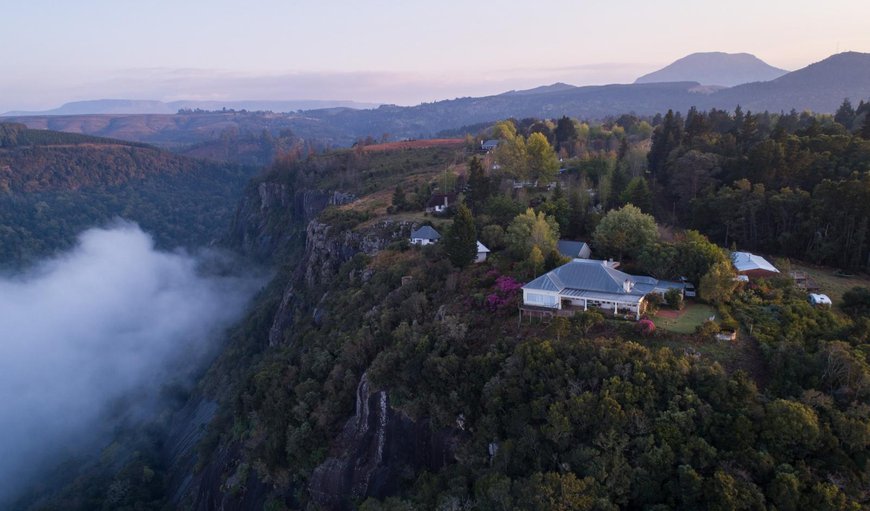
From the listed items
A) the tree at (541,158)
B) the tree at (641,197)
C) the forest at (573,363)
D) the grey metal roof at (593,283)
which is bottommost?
the forest at (573,363)

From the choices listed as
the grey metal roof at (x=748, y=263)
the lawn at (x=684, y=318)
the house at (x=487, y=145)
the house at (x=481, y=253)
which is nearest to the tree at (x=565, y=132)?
the house at (x=487, y=145)

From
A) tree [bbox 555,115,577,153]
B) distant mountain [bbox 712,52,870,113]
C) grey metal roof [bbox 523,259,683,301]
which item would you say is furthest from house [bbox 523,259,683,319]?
distant mountain [bbox 712,52,870,113]

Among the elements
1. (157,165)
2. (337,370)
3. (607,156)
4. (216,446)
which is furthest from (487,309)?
(157,165)

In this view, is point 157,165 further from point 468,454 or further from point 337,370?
point 468,454

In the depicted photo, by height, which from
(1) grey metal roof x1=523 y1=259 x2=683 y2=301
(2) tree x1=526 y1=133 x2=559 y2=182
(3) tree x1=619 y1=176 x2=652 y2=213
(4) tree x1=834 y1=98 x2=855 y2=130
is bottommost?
(1) grey metal roof x1=523 y1=259 x2=683 y2=301

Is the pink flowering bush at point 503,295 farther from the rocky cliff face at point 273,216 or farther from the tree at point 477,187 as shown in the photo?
the rocky cliff face at point 273,216

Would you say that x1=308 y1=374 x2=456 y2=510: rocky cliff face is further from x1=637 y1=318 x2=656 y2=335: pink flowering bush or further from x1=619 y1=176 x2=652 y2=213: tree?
x1=619 y1=176 x2=652 y2=213: tree

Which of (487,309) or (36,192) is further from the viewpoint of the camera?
(36,192)
